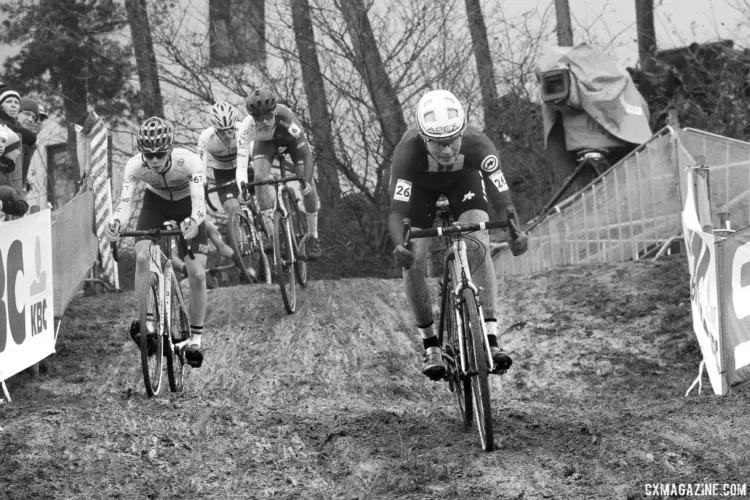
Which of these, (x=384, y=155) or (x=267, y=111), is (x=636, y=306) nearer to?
(x=267, y=111)

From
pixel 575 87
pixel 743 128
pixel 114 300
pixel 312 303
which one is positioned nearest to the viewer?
pixel 312 303

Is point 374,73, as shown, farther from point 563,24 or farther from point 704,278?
point 704,278

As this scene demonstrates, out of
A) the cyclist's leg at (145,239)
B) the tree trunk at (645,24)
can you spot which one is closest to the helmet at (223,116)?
the cyclist's leg at (145,239)

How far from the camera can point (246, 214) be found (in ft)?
43.4

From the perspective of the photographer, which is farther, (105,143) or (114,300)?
(105,143)

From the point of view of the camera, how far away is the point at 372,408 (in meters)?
8.68

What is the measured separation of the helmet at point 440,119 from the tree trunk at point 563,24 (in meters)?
12.7

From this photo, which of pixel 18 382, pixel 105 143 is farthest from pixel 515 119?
pixel 18 382

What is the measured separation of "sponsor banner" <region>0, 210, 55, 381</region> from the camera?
9375mm

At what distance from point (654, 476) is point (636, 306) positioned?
563cm

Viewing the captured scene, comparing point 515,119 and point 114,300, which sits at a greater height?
point 515,119

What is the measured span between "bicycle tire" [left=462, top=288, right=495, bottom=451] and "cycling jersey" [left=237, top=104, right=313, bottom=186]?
5.35 meters

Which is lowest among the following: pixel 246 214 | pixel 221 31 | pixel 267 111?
pixel 246 214

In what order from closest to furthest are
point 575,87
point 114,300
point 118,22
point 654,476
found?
point 654,476 → point 114,300 → point 575,87 → point 118,22
